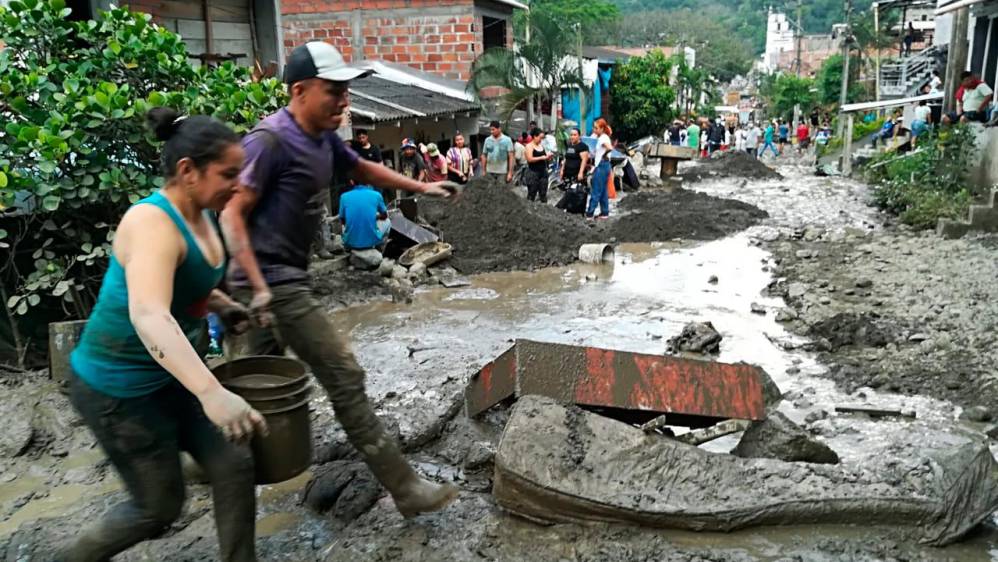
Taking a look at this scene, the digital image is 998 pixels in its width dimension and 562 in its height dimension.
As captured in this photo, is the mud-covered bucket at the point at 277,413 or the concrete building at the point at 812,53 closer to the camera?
the mud-covered bucket at the point at 277,413

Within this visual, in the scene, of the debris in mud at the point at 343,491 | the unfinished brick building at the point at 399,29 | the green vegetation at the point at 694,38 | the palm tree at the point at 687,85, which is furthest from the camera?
the green vegetation at the point at 694,38

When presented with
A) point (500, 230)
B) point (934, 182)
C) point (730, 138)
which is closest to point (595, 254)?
point (500, 230)

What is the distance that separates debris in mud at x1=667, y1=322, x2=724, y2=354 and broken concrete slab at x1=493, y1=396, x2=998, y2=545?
2858mm

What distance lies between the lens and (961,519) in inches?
126

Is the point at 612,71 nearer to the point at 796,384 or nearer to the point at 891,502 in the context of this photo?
the point at 796,384

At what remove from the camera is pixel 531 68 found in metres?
19.3

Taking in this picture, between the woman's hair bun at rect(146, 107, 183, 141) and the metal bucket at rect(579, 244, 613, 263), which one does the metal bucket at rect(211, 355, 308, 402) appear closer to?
the woman's hair bun at rect(146, 107, 183, 141)

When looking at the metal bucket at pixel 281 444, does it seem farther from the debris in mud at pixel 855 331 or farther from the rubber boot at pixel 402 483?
the debris in mud at pixel 855 331

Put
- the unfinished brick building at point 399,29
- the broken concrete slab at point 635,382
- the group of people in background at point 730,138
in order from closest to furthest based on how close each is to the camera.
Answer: the broken concrete slab at point 635,382, the unfinished brick building at point 399,29, the group of people in background at point 730,138

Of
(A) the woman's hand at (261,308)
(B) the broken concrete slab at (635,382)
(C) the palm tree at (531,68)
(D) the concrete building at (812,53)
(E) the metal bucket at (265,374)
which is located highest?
(D) the concrete building at (812,53)

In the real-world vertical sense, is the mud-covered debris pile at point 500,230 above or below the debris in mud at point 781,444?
below

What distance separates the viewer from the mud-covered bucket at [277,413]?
2838 millimetres

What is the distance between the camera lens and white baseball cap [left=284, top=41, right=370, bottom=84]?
3.05 m

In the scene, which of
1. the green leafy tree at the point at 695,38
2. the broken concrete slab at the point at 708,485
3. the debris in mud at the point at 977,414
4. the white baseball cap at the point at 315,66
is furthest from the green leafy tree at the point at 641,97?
the green leafy tree at the point at 695,38
